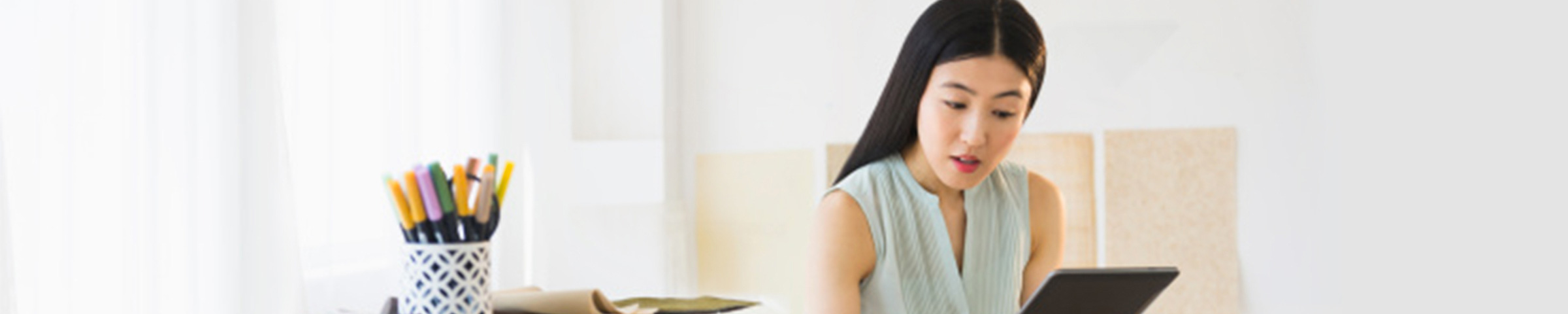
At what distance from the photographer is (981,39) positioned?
144 cm

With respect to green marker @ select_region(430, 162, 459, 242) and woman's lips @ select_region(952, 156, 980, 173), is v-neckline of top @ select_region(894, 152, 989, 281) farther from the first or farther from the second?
green marker @ select_region(430, 162, 459, 242)

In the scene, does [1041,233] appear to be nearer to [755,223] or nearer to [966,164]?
[966,164]

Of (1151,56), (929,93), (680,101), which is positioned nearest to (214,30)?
(929,93)

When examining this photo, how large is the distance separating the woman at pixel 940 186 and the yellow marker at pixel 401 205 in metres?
0.35

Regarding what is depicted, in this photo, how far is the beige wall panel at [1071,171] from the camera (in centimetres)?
297

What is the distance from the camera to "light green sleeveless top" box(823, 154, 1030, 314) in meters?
1.46

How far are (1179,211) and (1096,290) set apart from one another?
175 cm

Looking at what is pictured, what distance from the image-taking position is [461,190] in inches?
53.9

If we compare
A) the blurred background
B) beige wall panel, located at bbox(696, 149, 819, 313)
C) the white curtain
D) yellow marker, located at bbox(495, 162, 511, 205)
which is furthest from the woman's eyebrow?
beige wall panel, located at bbox(696, 149, 819, 313)

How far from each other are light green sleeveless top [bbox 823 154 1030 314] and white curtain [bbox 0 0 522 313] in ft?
1.45

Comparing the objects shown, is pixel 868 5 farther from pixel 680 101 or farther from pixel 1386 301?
pixel 1386 301

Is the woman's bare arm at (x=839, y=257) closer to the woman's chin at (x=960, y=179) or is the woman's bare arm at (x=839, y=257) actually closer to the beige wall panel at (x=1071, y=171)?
the woman's chin at (x=960, y=179)

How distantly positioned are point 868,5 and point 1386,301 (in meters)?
1.03

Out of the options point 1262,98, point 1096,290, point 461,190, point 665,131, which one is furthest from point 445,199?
point 1262,98
